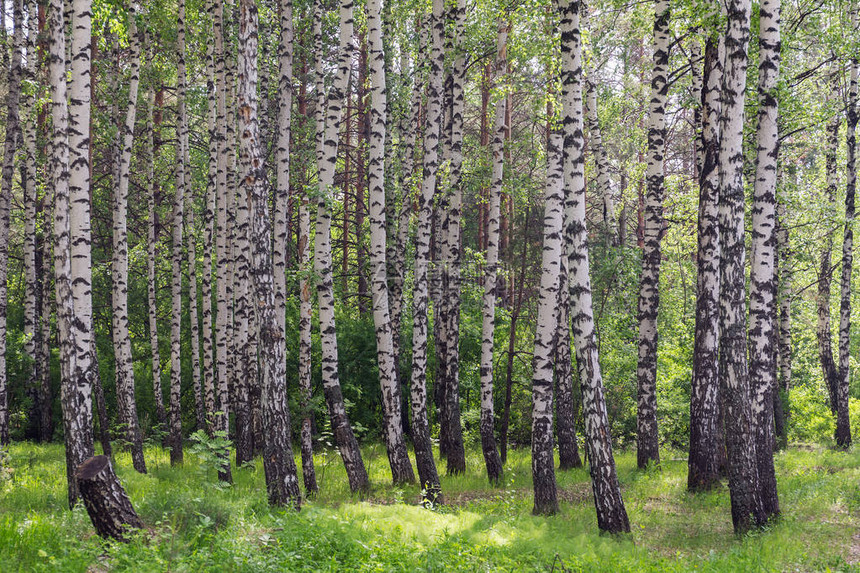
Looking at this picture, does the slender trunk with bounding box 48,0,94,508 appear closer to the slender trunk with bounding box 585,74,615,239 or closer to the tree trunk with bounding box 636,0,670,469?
the tree trunk with bounding box 636,0,670,469

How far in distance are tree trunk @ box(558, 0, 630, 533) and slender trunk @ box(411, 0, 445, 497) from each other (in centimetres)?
307

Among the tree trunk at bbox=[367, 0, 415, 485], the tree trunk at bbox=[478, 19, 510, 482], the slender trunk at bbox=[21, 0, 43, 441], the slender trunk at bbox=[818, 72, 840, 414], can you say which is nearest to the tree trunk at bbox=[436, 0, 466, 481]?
the tree trunk at bbox=[478, 19, 510, 482]

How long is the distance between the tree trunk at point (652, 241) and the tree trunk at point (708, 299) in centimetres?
90

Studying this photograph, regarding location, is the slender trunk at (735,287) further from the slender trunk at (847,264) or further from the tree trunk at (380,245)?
the slender trunk at (847,264)

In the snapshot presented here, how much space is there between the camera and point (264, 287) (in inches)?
341

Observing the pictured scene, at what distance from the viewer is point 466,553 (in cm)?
675

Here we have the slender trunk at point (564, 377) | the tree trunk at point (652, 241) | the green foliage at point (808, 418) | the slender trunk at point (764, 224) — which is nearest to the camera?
the slender trunk at point (764, 224)

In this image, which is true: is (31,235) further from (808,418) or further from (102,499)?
(808,418)

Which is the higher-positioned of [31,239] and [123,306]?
[31,239]

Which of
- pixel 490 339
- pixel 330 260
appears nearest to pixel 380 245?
pixel 330 260

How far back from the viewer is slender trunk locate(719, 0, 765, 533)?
8.55 metres

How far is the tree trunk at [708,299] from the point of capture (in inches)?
416

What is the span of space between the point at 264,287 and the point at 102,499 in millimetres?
3157

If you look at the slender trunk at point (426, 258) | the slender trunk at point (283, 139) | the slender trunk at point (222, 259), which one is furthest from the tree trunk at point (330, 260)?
the slender trunk at point (222, 259)
